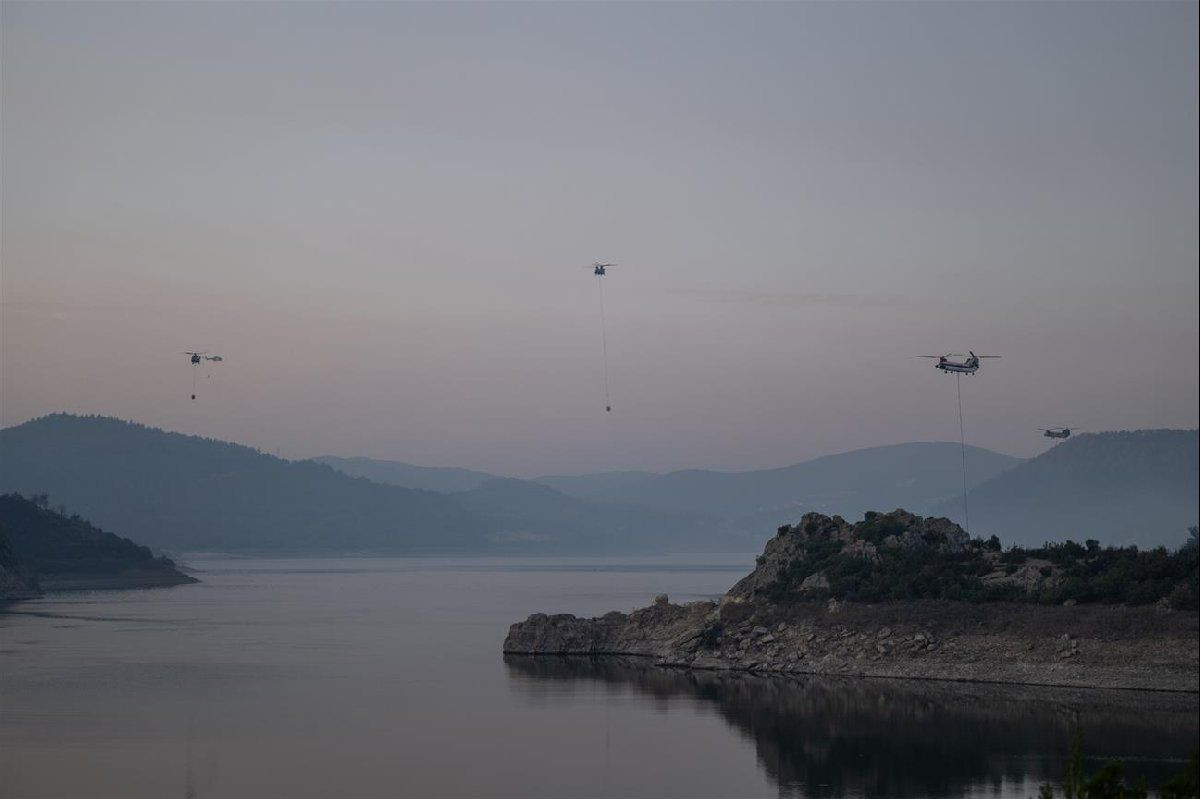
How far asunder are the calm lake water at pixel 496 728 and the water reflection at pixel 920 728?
4.3 inches

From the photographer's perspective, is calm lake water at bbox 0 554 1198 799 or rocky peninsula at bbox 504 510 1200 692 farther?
rocky peninsula at bbox 504 510 1200 692

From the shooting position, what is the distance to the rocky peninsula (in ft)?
169

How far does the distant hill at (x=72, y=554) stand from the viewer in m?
142

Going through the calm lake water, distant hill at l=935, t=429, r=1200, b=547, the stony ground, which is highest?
A: distant hill at l=935, t=429, r=1200, b=547

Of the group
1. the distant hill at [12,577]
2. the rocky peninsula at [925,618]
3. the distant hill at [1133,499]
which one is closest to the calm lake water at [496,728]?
the rocky peninsula at [925,618]

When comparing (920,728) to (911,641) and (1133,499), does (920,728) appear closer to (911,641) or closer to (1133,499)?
(911,641)

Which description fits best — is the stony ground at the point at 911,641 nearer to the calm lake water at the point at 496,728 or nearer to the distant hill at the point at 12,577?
the calm lake water at the point at 496,728

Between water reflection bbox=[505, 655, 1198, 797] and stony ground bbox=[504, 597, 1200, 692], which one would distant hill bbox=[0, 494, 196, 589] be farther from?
water reflection bbox=[505, 655, 1198, 797]

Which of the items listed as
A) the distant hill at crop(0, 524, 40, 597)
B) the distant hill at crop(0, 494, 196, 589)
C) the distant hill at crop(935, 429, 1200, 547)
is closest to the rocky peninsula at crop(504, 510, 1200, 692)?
the distant hill at crop(0, 524, 40, 597)

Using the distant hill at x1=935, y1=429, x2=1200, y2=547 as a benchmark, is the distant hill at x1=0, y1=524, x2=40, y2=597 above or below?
below

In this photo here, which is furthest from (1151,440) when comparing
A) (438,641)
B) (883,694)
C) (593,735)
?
(593,735)

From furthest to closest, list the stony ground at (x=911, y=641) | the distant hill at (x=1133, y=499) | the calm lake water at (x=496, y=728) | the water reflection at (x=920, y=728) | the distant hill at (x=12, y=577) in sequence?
the distant hill at (x=1133, y=499)
the distant hill at (x=12, y=577)
the stony ground at (x=911, y=641)
the water reflection at (x=920, y=728)
the calm lake water at (x=496, y=728)

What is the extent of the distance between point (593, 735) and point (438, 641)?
38.7 metres

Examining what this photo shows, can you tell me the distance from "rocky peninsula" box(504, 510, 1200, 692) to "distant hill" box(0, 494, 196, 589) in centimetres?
8692
